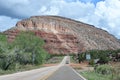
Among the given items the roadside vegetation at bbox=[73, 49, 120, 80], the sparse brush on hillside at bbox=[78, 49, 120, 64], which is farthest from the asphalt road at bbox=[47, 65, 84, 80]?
the sparse brush on hillside at bbox=[78, 49, 120, 64]

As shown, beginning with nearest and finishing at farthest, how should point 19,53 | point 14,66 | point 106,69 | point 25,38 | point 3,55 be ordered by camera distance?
1. point 106,69
2. point 3,55
3. point 14,66
4. point 19,53
5. point 25,38

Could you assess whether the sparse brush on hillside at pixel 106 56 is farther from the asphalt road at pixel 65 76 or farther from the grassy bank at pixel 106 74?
the grassy bank at pixel 106 74

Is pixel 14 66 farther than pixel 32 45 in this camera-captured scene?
No

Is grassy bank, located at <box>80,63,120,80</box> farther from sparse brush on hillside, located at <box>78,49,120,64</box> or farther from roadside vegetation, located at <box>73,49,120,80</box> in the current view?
sparse brush on hillside, located at <box>78,49,120,64</box>

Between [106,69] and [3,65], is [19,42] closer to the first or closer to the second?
[3,65]

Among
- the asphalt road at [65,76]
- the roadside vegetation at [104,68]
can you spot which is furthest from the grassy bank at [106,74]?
the asphalt road at [65,76]

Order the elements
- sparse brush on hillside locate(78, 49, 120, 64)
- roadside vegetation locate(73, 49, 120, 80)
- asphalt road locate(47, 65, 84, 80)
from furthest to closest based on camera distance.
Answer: sparse brush on hillside locate(78, 49, 120, 64) < roadside vegetation locate(73, 49, 120, 80) < asphalt road locate(47, 65, 84, 80)

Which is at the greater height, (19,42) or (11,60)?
(19,42)

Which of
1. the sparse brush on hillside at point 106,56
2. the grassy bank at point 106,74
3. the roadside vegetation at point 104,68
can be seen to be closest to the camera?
the grassy bank at point 106,74

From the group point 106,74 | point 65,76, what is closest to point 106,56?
point 106,74

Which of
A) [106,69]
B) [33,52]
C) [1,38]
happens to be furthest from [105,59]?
[106,69]

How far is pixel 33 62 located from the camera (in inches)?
3762

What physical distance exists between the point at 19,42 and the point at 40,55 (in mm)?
9972

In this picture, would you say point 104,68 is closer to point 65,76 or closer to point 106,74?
point 106,74
